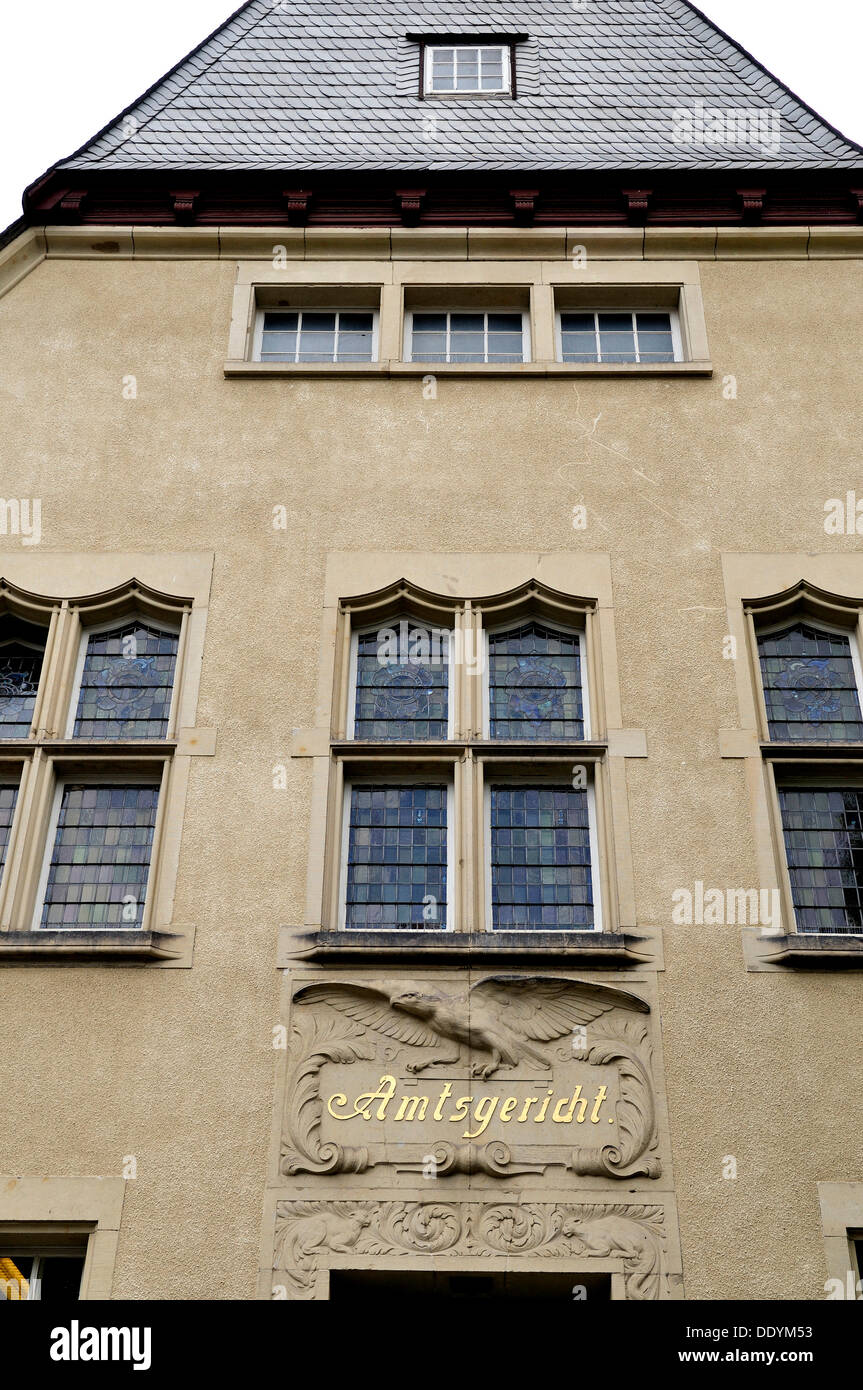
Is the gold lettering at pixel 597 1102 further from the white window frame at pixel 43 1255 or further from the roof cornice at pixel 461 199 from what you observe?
the roof cornice at pixel 461 199

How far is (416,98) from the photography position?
46.4ft

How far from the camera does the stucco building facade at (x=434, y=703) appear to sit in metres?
7.59

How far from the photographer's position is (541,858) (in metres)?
8.86

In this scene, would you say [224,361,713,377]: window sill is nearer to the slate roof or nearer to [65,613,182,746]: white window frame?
the slate roof

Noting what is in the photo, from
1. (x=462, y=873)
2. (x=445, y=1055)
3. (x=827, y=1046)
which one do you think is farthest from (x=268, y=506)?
(x=827, y=1046)

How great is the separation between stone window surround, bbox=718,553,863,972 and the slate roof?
14.1 feet

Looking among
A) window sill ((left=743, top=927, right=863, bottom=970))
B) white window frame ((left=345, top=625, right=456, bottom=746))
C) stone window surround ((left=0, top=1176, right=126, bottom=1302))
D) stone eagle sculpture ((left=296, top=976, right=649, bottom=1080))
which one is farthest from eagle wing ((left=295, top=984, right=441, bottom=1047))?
window sill ((left=743, top=927, right=863, bottom=970))

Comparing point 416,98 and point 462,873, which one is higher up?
point 416,98

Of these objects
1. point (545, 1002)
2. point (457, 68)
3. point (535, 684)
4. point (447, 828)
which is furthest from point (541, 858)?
point (457, 68)

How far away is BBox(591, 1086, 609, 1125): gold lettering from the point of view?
25.5 ft

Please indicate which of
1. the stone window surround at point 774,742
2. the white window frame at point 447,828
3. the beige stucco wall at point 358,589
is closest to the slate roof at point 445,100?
the beige stucco wall at point 358,589
